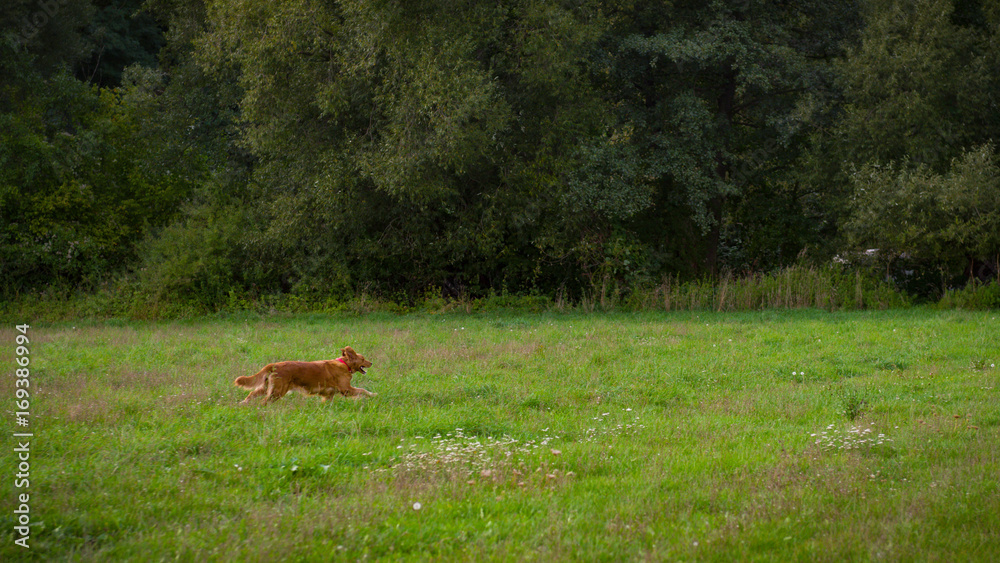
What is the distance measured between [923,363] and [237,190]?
740 inches

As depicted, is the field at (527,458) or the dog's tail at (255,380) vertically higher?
the dog's tail at (255,380)

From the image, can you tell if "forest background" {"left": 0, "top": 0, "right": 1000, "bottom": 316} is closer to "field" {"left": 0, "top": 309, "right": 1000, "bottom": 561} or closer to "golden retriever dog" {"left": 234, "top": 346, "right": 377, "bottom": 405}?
"field" {"left": 0, "top": 309, "right": 1000, "bottom": 561}

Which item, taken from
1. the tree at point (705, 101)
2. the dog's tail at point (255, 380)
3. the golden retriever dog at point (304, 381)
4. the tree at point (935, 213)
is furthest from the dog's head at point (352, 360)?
the tree at point (935, 213)

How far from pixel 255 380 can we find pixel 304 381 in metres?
0.62

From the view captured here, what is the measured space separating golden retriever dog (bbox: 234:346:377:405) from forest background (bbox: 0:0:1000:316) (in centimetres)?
937

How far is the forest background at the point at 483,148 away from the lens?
18.9 metres

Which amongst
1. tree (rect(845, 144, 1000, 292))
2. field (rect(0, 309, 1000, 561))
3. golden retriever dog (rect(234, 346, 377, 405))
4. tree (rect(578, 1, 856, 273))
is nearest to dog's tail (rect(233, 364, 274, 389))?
golden retriever dog (rect(234, 346, 377, 405))

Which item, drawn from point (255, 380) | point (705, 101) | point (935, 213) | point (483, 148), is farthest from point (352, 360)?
point (705, 101)

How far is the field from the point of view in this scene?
4648mm

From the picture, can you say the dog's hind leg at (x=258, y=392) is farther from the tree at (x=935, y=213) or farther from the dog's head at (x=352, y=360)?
the tree at (x=935, y=213)

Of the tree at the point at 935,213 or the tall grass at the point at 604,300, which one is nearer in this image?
the tree at the point at 935,213

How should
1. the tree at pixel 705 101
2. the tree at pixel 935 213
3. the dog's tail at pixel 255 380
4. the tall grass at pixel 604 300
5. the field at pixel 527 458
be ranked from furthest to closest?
the tree at pixel 705 101
the tall grass at pixel 604 300
the tree at pixel 935 213
the dog's tail at pixel 255 380
the field at pixel 527 458

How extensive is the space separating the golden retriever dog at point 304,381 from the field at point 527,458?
20 centimetres

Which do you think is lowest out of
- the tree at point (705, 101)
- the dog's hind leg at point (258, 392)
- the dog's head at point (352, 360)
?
the dog's hind leg at point (258, 392)
